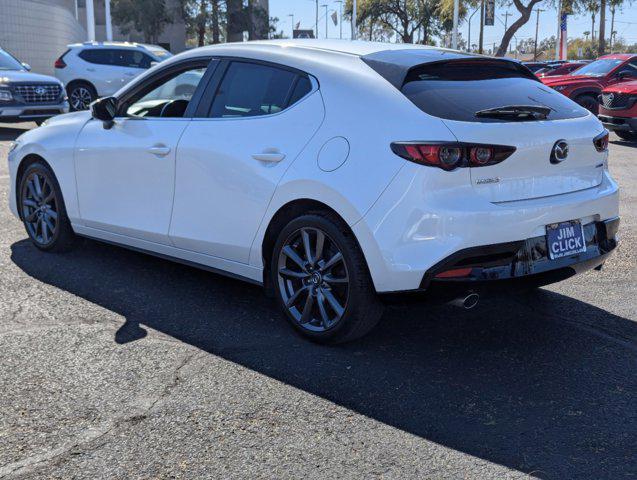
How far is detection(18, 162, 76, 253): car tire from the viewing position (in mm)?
6320

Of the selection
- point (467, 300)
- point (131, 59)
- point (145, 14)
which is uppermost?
point (145, 14)

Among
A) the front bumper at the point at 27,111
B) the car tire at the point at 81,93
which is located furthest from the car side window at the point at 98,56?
the front bumper at the point at 27,111

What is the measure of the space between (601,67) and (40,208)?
16.4 metres

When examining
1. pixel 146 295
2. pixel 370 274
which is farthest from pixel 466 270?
pixel 146 295

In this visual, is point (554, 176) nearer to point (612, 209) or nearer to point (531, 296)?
point (612, 209)

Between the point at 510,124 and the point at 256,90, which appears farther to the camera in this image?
the point at 256,90

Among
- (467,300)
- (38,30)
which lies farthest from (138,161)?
(38,30)

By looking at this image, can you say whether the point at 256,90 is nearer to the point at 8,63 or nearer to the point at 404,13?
the point at 8,63

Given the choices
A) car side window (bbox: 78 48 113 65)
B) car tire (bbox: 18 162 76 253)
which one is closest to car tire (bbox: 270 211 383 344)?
car tire (bbox: 18 162 76 253)

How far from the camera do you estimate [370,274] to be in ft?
13.9

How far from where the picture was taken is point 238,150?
480 centimetres

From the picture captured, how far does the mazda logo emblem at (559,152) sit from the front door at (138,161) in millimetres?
2290

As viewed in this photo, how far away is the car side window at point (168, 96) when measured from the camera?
17.7ft

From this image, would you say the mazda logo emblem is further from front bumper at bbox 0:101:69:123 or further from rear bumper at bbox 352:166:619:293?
front bumper at bbox 0:101:69:123
